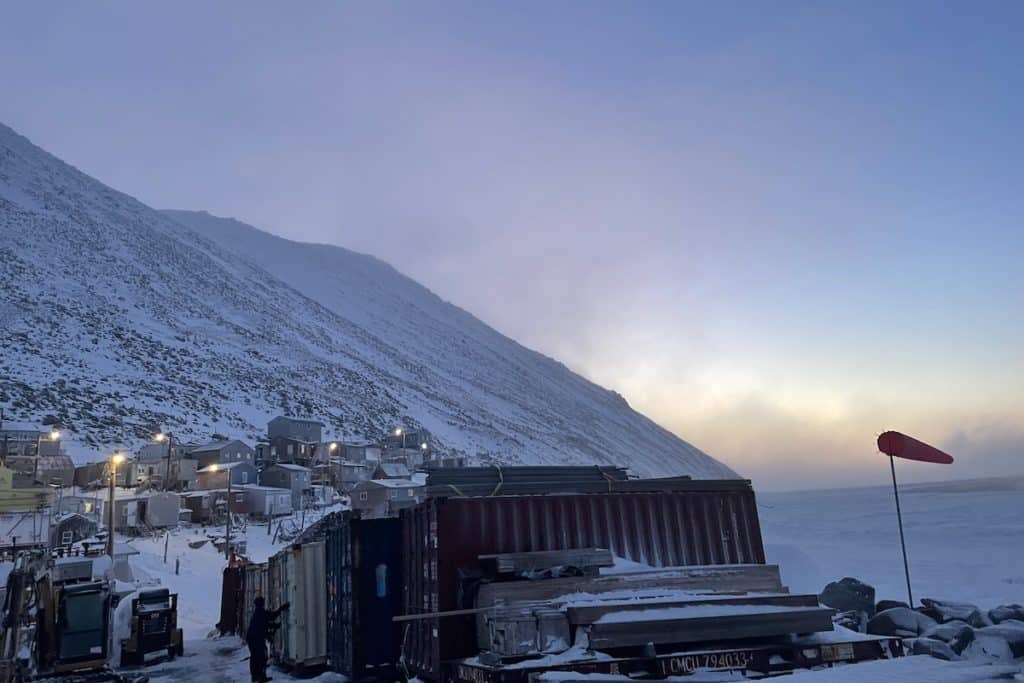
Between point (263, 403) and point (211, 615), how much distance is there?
210 ft

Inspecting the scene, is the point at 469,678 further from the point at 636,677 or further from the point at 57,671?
the point at 57,671

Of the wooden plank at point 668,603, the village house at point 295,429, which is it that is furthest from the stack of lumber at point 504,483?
the village house at point 295,429

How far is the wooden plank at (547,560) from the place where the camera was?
9492 millimetres

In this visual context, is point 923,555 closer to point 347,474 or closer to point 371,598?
point 371,598

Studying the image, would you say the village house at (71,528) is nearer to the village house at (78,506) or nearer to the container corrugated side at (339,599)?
the village house at (78,506)

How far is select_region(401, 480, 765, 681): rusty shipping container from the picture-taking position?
10062 millimetres

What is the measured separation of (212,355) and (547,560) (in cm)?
9635

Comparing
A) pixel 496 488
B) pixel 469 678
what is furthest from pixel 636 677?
pixel 496 488

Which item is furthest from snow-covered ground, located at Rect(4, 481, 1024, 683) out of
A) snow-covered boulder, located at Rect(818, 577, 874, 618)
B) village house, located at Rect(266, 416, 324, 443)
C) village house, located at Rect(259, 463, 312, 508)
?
village house, located at Rect(266, 416, 324, 443)

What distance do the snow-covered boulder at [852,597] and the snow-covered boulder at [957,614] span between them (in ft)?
4.93

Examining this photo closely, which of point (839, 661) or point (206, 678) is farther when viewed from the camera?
point (206, 678)

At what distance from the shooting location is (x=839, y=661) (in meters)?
8.38

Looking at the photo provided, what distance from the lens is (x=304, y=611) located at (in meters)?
14.1

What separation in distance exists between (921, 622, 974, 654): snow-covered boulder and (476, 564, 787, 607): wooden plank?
553 centimetres
